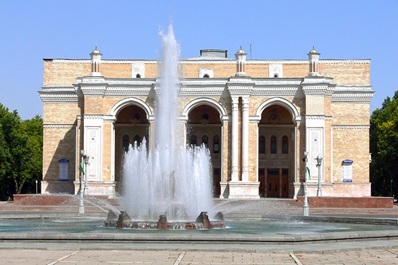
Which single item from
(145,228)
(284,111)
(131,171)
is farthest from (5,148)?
(145,228)

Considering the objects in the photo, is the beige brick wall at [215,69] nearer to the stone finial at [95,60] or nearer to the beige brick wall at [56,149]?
the stone finial at [95,60]

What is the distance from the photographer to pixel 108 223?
1053 inches

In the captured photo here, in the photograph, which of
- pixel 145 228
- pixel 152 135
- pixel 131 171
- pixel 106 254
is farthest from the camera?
pixel 152 135

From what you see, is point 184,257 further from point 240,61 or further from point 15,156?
point 15,156

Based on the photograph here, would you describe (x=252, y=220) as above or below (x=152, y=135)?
below

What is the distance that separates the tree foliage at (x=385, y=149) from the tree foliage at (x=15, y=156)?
34.7 m

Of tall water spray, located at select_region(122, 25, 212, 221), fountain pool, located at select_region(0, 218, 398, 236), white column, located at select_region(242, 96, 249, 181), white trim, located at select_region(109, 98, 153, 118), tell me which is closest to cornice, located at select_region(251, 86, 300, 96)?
white column, located at select_region(242, 96, 249, 181)

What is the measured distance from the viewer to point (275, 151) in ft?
211

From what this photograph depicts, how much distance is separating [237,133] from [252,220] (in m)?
26.8

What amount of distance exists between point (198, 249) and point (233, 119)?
40.5 meters

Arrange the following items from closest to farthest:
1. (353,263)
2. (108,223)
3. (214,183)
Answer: (353,263) < (108,223) < (214,183)

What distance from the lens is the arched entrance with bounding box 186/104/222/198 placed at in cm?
6450

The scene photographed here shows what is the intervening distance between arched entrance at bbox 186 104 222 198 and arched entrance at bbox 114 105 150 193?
3724 millimetres

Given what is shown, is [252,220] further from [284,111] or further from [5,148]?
[5,148]
